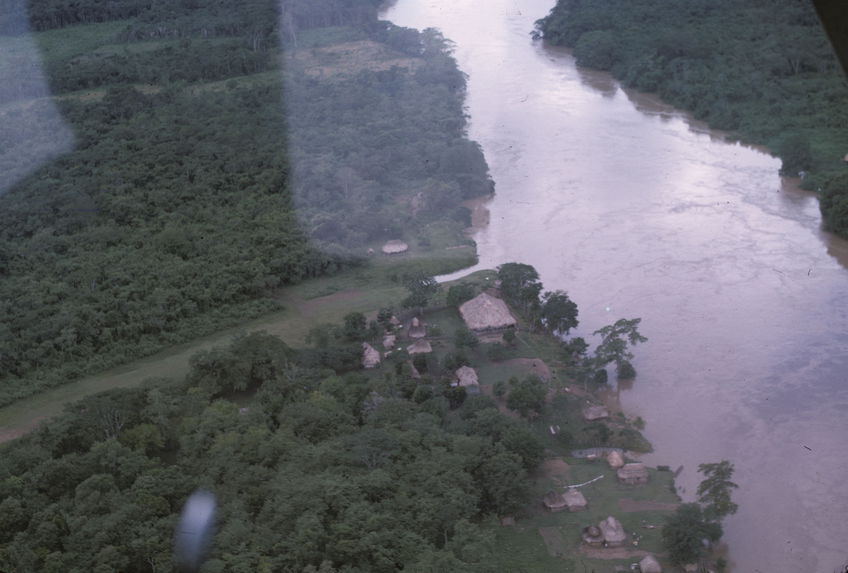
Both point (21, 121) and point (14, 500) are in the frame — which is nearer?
point (14, 500)

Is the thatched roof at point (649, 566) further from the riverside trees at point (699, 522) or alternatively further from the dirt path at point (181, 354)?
the dirt path at point (181, 354)

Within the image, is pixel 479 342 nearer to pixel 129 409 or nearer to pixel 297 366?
pixel 297 366

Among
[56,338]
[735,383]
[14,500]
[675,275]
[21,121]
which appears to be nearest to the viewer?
[14,500]

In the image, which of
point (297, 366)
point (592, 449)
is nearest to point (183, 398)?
point (297, 366)

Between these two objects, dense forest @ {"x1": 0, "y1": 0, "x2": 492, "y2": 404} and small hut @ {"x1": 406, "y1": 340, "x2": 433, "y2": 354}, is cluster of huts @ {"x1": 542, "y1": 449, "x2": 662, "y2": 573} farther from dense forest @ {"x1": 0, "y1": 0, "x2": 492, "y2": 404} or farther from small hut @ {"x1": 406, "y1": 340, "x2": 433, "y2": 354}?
dense forest @ {"x1": 0, "y1": 0, "x2": 492, "y2": 404}

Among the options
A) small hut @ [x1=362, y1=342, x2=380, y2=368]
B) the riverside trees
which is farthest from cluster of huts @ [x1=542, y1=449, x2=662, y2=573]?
small hut @ [x1=362, y1=342, x2=380, y2=368]

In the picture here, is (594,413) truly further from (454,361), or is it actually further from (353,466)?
(353,466)
